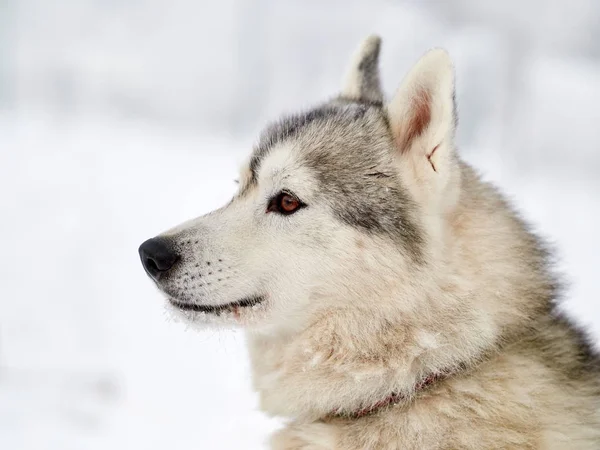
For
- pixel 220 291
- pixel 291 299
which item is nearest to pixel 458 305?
pixel 291 299

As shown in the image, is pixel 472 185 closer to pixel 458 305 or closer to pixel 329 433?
pixel 458 305

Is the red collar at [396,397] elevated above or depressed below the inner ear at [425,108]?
below

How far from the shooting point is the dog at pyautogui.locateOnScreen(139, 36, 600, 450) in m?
2.39

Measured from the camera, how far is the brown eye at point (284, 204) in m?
2.71

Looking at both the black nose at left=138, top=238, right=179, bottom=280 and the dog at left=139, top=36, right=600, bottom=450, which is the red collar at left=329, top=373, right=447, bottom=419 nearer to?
the dog at left=139, top=36, right=600, bottom=450

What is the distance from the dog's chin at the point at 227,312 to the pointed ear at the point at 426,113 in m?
0.90

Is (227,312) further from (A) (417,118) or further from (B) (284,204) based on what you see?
(A) (417,118)

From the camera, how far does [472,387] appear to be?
7.80 ft

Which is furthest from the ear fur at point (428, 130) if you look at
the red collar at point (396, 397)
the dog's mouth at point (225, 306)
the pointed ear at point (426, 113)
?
the dog's mouth at point (225, 306)

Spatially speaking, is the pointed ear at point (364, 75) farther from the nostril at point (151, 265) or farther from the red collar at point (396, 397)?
the red collar at point (396, 397)

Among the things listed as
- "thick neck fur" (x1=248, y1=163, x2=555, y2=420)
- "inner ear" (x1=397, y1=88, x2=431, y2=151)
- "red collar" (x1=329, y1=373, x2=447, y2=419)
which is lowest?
"red collar" (x1=329, y1=373, x2=447, y2=419)

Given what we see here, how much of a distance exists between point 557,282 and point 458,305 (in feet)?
1.67

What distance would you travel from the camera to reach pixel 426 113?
2.61 metres

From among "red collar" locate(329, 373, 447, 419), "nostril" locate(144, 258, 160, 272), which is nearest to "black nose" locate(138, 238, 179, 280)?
"nostril" locate(144, 258, 160, 272)
